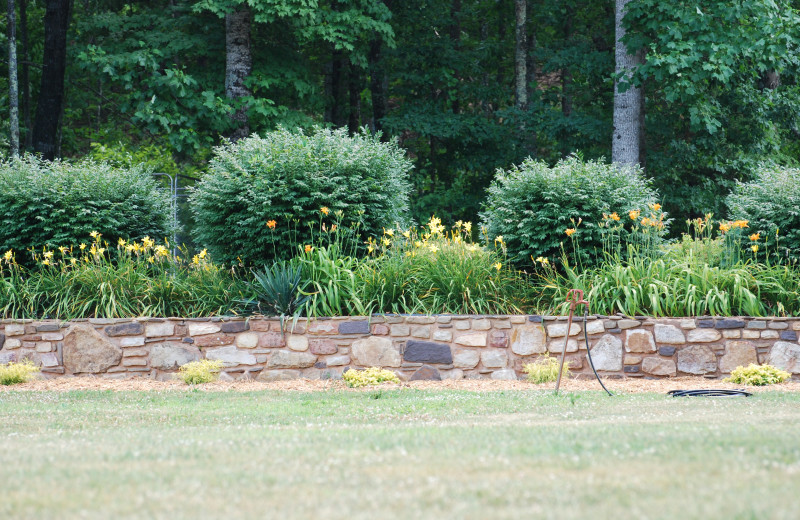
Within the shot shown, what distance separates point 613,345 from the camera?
25.8 feet

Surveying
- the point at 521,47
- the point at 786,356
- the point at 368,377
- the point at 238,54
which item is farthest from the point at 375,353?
the point at 521,47

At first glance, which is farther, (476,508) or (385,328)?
(385,328)

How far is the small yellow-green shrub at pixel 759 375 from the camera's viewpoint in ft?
23.8

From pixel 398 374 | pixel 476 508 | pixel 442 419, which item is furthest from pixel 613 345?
pixel 476 508

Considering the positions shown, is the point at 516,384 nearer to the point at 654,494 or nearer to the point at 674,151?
the point at 654,494

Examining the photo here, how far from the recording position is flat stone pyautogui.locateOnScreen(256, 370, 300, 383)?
26.6 feet

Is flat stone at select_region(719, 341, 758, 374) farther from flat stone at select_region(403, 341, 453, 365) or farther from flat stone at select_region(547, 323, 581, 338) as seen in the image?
flat stone at select_region(403, 341, 453, 365)

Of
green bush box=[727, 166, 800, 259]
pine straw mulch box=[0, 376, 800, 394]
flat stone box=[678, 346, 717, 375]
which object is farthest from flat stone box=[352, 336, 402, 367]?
green bush box=[727, 166, 800, 259]

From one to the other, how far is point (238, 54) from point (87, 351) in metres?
Answer: 6.72

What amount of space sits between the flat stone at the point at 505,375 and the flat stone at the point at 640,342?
3.77 feet

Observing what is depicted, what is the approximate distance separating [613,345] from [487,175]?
1045 cm

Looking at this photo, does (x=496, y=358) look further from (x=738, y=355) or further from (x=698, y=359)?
(x=738, y=355)

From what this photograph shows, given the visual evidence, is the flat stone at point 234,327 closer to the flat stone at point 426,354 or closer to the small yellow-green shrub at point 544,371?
the flat stone at point 426,354

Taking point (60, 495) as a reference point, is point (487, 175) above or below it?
above
